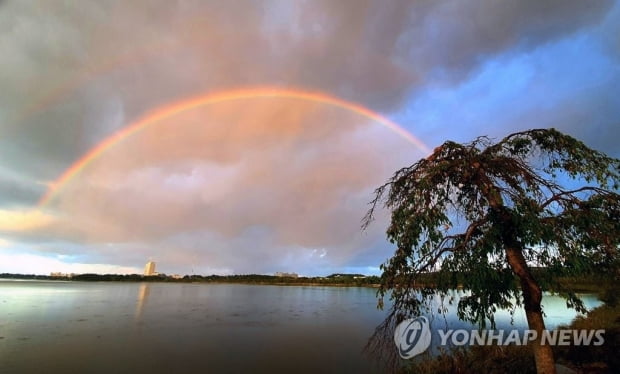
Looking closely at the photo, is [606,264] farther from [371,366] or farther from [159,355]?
[159,355]

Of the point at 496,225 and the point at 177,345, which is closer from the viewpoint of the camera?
the point at 496,225

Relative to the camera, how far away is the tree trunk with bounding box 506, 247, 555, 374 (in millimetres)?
7480

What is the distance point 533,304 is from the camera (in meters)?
7.51

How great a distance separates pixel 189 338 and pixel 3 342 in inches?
528

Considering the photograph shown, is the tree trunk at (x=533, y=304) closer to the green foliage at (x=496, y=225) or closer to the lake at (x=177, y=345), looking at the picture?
the green foliage at (x=496, y=225)

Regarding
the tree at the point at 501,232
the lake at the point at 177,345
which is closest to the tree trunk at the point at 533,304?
the tree at the point at 501,232

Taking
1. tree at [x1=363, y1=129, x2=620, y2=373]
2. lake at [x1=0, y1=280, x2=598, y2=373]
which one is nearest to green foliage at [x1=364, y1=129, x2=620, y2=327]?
tree at [x1=363, y1=129, x2=620, y2=373]

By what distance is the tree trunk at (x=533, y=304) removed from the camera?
24.5 feet

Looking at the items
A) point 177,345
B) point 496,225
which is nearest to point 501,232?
point 496,225

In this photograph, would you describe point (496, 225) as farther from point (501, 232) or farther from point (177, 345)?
point (177, 345)

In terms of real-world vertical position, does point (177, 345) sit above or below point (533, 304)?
below

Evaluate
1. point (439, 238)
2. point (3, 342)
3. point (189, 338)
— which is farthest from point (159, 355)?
point (439, 238)

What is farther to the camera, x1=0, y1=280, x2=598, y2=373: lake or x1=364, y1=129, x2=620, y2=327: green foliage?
x1=0, y1=280, x2=598, y2=373: lake

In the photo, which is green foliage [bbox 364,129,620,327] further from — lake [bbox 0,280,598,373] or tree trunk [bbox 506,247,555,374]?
lake [bbox 0,280,598,373]
